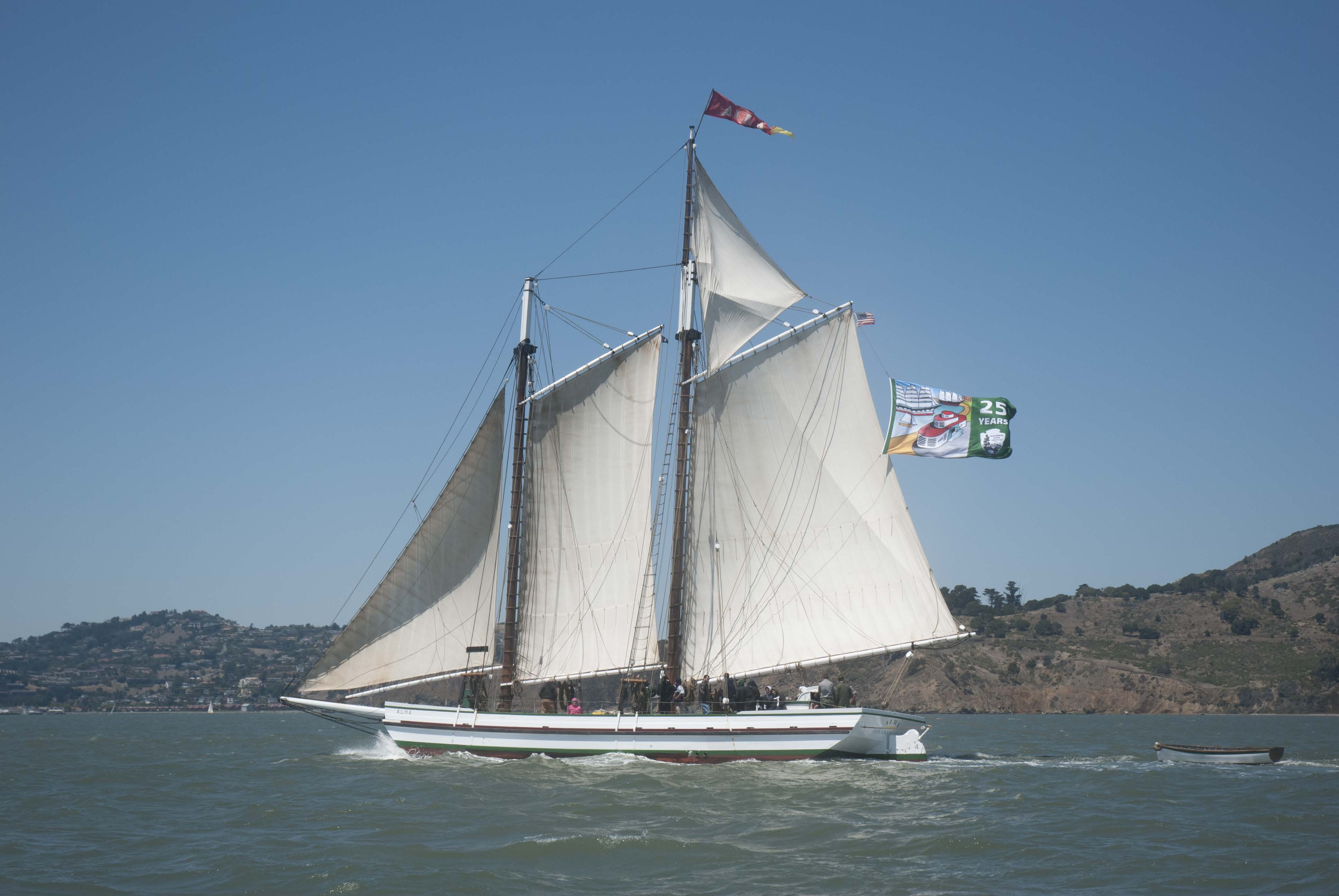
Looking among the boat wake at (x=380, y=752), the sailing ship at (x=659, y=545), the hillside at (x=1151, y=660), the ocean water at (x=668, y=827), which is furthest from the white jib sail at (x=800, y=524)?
the hillside at (x=1151, y=660)

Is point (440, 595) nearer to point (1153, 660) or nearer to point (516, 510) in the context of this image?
point (516, 510)

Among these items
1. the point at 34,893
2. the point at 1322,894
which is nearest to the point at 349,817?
the point at 34,893

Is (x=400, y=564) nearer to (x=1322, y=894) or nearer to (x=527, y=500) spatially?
(x=527, y=500)

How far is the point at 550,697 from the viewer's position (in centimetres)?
4206

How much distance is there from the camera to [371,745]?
52219 mm

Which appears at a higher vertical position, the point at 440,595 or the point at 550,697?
the point at 440,595

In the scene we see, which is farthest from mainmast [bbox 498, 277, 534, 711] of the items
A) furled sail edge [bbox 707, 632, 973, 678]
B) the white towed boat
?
the white towed boat

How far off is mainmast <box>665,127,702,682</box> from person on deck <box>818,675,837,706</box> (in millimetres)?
6049

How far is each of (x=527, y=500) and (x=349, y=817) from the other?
1854 centimetres

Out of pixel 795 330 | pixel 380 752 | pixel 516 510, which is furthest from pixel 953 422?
pixel 380 752

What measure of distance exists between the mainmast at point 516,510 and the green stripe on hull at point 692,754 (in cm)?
288

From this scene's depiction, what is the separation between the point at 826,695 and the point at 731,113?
81.0 feet

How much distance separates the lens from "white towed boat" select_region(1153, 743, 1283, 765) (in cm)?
4453

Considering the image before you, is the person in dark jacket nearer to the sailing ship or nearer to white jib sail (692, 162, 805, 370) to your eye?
the sailing ship
